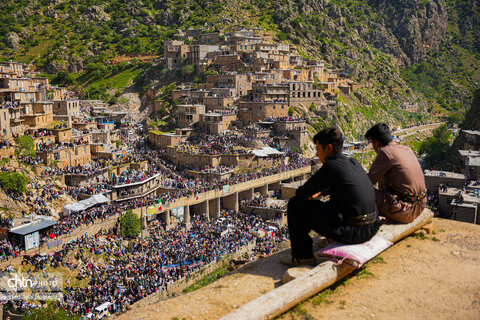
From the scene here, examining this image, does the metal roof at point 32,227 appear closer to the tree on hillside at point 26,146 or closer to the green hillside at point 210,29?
the tree on hillside at point 26,146

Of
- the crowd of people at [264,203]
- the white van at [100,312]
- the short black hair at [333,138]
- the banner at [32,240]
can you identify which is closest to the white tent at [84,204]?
the banner at [32,240]

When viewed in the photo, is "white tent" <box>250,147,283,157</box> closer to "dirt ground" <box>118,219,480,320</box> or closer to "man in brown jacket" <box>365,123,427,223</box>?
"man in brown jacket" <box>365,123,427,223</box>

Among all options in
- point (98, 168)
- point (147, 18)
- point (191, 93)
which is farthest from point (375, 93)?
point (98, 168)

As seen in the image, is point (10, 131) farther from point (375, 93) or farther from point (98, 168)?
point (375, 93)

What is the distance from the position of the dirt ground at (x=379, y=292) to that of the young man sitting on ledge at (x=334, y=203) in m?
0.77

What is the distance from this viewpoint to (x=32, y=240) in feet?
85.3

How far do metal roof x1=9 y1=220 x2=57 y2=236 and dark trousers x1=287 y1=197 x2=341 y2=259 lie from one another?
23.9 m

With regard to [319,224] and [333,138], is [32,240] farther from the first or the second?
[333,138]

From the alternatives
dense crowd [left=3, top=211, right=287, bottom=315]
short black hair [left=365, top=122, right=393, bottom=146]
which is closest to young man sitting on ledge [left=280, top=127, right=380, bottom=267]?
short black hair [left=365, top=122, right=393, bottom=146]

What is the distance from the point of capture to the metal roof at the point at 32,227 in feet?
84.9

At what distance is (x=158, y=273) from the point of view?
25172 millimetres

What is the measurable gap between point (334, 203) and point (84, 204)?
95.2 feet

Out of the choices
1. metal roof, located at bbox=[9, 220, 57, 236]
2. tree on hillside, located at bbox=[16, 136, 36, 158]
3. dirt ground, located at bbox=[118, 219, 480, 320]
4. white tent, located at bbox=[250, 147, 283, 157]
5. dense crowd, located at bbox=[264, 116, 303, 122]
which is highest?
dirt ground, located at bbox=[118, 219, 480, 320]

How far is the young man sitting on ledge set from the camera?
21.1 ft
